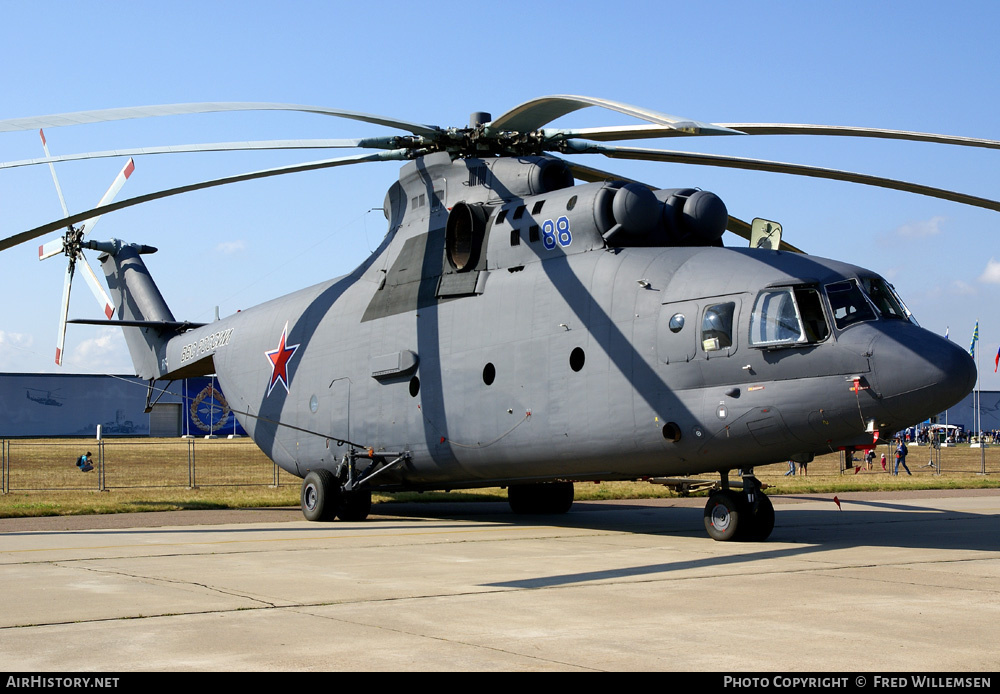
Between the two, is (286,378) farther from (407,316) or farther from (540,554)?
(540,554)

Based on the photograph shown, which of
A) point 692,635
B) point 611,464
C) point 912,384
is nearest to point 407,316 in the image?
point 611,464

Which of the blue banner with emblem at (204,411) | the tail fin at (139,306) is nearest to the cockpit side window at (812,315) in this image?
the tail fin at (139,306)

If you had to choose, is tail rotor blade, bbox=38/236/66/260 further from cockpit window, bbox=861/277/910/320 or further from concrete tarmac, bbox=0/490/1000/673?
cockpit window, bbox=861/277/910/320

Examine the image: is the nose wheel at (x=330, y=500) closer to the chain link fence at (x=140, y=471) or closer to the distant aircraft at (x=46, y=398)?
the chain link fence at (x=140, y=471)

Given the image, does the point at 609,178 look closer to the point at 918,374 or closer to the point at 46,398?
the point at 918,374

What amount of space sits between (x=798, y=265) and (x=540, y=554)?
4782 millimetres

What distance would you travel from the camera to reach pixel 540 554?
12.5 metres

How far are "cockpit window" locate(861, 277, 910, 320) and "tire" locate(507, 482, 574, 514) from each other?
801cm

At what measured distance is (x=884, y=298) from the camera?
12492 millimetres

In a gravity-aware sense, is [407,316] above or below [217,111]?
below

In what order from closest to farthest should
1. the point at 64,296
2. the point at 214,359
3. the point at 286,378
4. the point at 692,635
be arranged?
1. the point at 692,635
2. the point at 286,378
3. the point at 214,359
4. the point at 64,296

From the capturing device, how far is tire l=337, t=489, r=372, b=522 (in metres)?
17.4

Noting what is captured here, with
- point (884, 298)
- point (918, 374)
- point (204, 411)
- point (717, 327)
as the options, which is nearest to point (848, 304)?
point (884, 298)

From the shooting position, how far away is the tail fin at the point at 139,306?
76.2 ft
